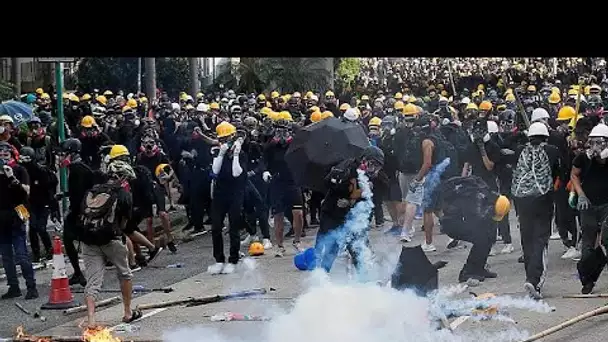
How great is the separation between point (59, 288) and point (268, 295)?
2.05 metres

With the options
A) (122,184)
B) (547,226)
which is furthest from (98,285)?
(547,226)

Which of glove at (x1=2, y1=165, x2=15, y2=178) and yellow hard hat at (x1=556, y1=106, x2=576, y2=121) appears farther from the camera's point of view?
yellow hard hat at (x1=556, y1=106, x2=576, y2=121)

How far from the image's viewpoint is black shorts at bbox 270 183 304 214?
13695 mm

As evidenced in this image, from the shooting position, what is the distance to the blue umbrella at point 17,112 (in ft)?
54.7

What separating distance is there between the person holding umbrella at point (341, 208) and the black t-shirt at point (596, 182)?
A: 1962 mm

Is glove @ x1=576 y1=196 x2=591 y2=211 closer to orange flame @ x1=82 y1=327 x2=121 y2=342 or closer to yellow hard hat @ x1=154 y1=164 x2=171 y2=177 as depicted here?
orange flame @ x1=82 y1=327 x2=121 y2=342

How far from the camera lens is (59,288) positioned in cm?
1084

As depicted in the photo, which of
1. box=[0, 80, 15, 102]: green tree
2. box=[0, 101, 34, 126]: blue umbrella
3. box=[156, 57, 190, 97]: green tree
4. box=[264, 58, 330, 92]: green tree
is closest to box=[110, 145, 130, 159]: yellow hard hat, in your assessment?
box=[0, 101, 34, 126]: blue umbrella

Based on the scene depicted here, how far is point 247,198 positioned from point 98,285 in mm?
4715

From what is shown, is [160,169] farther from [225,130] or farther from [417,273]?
[417,273]

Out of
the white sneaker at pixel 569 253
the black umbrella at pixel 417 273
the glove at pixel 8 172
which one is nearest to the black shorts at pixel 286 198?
the white sneaker at pixel 569 253

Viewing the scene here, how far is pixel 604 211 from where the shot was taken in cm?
1023

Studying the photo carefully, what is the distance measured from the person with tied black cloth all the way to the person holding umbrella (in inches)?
77.4

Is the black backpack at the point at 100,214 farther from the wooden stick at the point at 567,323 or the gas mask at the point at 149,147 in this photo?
the gas mask at the point at 149,147
